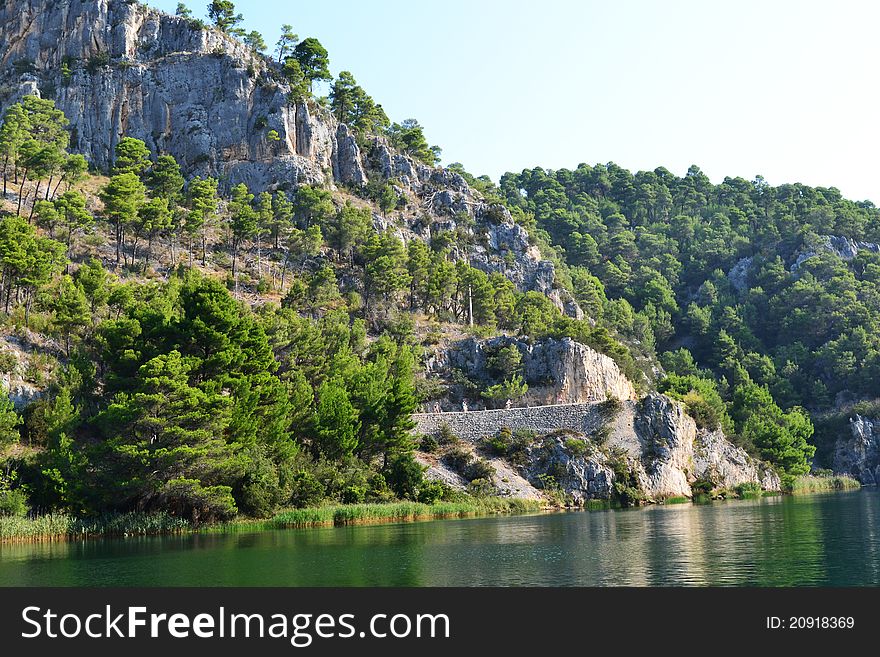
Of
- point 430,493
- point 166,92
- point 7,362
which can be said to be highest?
point 166,92

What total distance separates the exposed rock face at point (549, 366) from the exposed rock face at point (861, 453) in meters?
38.7

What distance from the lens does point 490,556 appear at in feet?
106

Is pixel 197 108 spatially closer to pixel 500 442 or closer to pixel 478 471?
pixel 500 442

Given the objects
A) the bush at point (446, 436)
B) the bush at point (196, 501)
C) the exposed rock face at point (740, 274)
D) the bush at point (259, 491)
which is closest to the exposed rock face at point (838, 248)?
the exposed rock face at point (740, 274)

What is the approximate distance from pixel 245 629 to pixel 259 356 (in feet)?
117

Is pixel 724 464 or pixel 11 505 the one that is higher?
pixel 11 505

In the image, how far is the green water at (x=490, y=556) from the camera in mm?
25734

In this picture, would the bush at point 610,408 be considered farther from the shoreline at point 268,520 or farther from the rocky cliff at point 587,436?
the shoreline at point 268,520

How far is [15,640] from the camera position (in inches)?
732

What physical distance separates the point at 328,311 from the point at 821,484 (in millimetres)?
56019

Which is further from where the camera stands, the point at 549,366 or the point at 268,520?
the point at 549,366

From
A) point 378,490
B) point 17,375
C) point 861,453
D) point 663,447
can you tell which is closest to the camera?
point 17,375

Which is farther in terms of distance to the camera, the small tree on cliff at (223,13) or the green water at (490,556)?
the small tree on cliff at (223,13)

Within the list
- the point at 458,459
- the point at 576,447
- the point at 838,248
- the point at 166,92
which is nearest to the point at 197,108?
the point at 166,92
